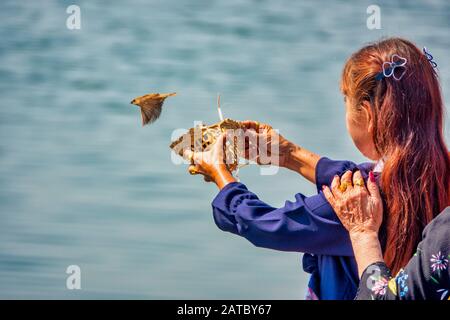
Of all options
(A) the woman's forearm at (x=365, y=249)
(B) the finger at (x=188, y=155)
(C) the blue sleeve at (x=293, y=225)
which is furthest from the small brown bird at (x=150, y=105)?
(A) the woman's forearm at (x=365, y=249)

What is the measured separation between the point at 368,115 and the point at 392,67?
0.13 m

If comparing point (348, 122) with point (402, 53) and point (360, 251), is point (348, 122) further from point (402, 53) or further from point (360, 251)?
point (360, 251)

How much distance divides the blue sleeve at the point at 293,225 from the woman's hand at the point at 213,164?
10 centimetres

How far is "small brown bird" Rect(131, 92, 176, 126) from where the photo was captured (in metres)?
2.58

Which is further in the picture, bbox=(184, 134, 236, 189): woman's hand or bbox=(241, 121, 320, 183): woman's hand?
bbox=(241, 121, 320, 183): woman's hand

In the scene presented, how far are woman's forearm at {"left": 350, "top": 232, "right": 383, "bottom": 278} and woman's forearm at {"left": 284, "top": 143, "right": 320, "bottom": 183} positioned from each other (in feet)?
1.52

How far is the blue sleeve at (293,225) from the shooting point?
2.24 m

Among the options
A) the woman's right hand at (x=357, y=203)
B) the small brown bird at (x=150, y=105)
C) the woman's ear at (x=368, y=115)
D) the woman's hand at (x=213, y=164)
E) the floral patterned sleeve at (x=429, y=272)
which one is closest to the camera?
the floral patterned sleeve at (x=429, y=272)

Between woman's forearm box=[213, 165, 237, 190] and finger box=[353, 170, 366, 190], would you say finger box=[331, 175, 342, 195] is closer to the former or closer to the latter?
finger box=[353, 170, 366, 190]

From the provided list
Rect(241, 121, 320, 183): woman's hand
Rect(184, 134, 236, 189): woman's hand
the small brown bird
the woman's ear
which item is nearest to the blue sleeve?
Rect(184, 134, 236, 189): woman's hand

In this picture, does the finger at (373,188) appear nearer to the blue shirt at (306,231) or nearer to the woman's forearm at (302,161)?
the blue shirt at (306,231)

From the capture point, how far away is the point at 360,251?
2100mm

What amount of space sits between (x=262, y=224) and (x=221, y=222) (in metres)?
0.13
